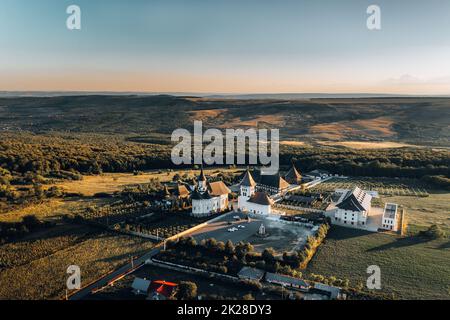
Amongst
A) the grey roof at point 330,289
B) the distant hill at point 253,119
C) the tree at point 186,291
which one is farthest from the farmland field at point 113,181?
the distant hill at point 253,119

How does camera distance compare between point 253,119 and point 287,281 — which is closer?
point 287,281

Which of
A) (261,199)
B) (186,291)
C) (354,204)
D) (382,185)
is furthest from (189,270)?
(382,185)

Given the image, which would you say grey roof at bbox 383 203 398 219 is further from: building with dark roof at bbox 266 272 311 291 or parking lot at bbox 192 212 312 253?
building with dark roof at bbox 266 272 311 291

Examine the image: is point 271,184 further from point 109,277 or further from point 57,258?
point 57,258

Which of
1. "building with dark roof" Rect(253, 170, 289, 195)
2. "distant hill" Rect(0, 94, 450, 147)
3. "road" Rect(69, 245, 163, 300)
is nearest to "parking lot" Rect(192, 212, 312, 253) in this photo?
"road" Rect(69, 245, 163, 300)

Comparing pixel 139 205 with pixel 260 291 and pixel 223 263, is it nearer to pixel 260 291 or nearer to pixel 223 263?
pixel 223 263
